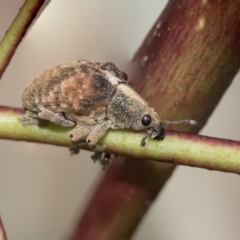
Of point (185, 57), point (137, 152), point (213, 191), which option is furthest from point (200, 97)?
point (213, 191)

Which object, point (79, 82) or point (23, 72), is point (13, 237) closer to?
point (23, 72)

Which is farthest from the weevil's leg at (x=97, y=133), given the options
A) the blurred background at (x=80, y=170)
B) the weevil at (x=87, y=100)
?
the blurred background at (x=80, y=170)

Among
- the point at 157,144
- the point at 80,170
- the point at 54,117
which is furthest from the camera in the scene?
the point at 80,170

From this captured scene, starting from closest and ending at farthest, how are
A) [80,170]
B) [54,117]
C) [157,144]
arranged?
[157,144] → [54,117] → [80,170]

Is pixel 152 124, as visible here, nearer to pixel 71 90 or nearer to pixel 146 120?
pixel 146 120

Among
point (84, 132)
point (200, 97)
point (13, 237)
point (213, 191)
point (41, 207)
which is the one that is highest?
point (200, 97)

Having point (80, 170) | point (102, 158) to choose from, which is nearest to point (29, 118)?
point (102, 158)

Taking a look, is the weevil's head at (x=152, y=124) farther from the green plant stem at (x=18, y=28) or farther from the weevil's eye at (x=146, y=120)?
the green plant stem at (x=18, y=28)
